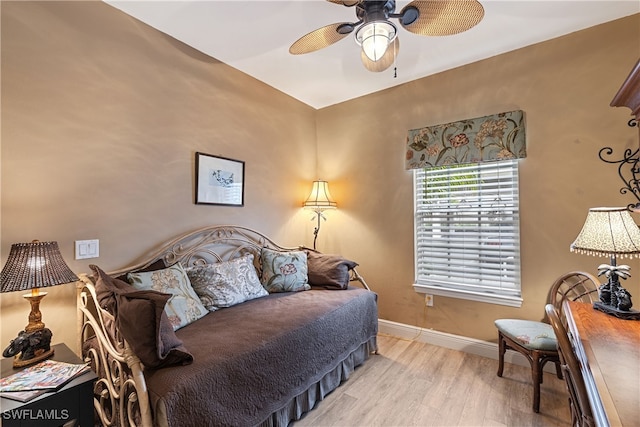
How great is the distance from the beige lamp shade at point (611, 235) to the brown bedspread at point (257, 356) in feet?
5.04

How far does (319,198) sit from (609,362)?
269 centimetres

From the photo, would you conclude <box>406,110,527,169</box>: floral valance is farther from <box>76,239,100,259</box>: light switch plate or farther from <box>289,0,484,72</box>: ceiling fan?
<box>76,239,100,259</box>: light switch plate

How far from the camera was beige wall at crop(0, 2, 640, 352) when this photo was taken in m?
1.70

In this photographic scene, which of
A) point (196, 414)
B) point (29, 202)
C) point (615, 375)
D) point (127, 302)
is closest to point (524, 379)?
point (615, 375)

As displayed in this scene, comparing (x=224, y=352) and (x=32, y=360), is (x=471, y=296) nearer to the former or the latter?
(x=224, y=352)

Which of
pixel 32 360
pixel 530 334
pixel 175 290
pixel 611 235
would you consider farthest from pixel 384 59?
pixel 32 360

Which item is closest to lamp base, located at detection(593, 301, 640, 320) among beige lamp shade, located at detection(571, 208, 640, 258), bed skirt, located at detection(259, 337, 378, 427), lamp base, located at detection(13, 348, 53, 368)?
beige lamp shade, located at detection(571, 208, 640, 258)

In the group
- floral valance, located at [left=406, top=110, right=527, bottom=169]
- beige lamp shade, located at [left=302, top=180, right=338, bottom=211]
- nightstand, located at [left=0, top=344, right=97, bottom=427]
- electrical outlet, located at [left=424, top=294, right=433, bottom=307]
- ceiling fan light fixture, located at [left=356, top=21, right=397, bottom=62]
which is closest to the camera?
nightstand, located at [left=0, top=344, right=97, bottom=427]

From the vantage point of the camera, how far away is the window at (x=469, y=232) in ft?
8.25

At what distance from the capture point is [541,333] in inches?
79.5

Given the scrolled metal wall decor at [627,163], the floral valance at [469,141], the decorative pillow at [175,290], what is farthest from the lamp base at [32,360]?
the scrolled metal wall decor at [627,163]

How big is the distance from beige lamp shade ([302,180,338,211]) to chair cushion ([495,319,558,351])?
1955 millimetres

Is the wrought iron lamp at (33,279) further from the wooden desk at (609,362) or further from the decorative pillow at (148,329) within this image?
the wooden desk at (609,362)

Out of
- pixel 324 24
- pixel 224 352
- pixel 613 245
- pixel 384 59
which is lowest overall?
pixel 224 352
